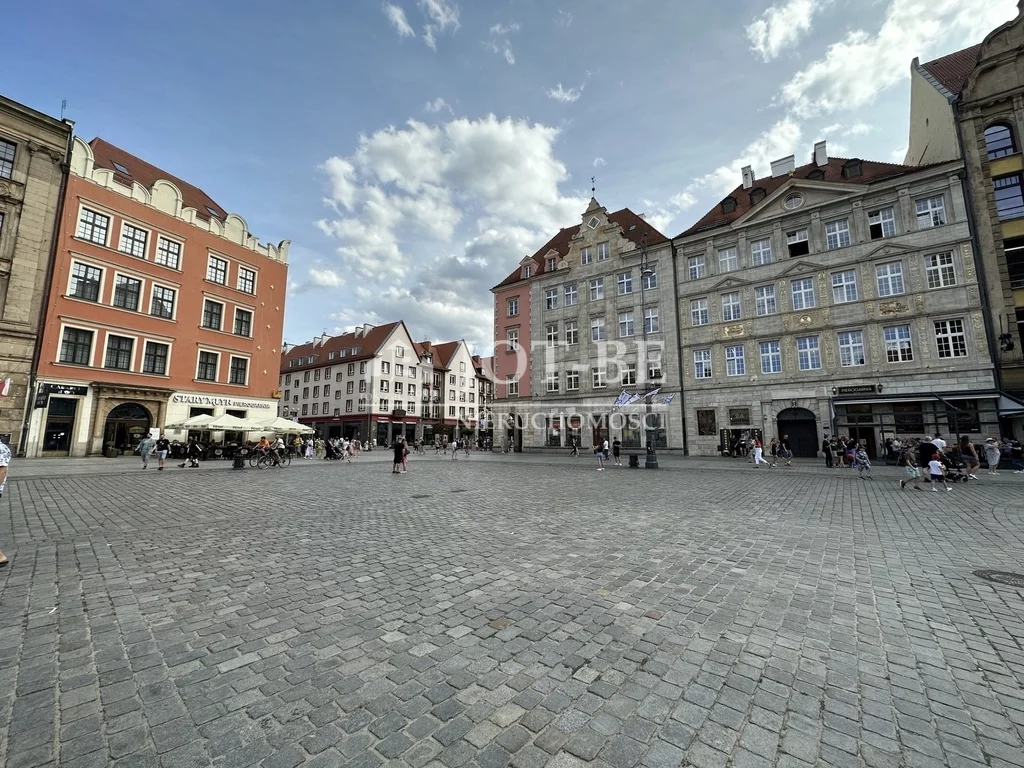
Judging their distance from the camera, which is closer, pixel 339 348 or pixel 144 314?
pixel 144 314

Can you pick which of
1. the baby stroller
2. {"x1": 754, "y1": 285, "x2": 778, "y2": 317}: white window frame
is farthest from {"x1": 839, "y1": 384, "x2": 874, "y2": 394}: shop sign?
the baby stroller

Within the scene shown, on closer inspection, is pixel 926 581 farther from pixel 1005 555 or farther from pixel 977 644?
pixel 1005 555

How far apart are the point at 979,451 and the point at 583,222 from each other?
31732 mm

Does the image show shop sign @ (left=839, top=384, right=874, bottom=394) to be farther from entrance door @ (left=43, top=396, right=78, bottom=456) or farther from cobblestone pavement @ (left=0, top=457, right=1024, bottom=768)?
entrance door @ (left=43, top=396, right=78, bottom=456)

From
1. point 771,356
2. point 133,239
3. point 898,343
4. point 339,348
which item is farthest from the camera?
point 339,348

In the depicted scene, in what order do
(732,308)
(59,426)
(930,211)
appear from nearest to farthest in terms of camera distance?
(59,426), (930,211), (732,308)

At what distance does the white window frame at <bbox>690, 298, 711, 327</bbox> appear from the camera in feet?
112

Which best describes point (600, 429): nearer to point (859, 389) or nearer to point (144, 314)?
point (859, 389)

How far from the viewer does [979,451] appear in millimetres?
24250

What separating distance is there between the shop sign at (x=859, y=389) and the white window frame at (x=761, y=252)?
10222 millimetres

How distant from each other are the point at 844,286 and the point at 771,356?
6087 mm

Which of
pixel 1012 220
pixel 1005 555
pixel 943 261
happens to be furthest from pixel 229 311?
pixel 1012 220

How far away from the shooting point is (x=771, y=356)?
30984 millimetres

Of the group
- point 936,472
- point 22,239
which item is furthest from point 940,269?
point 22,239
